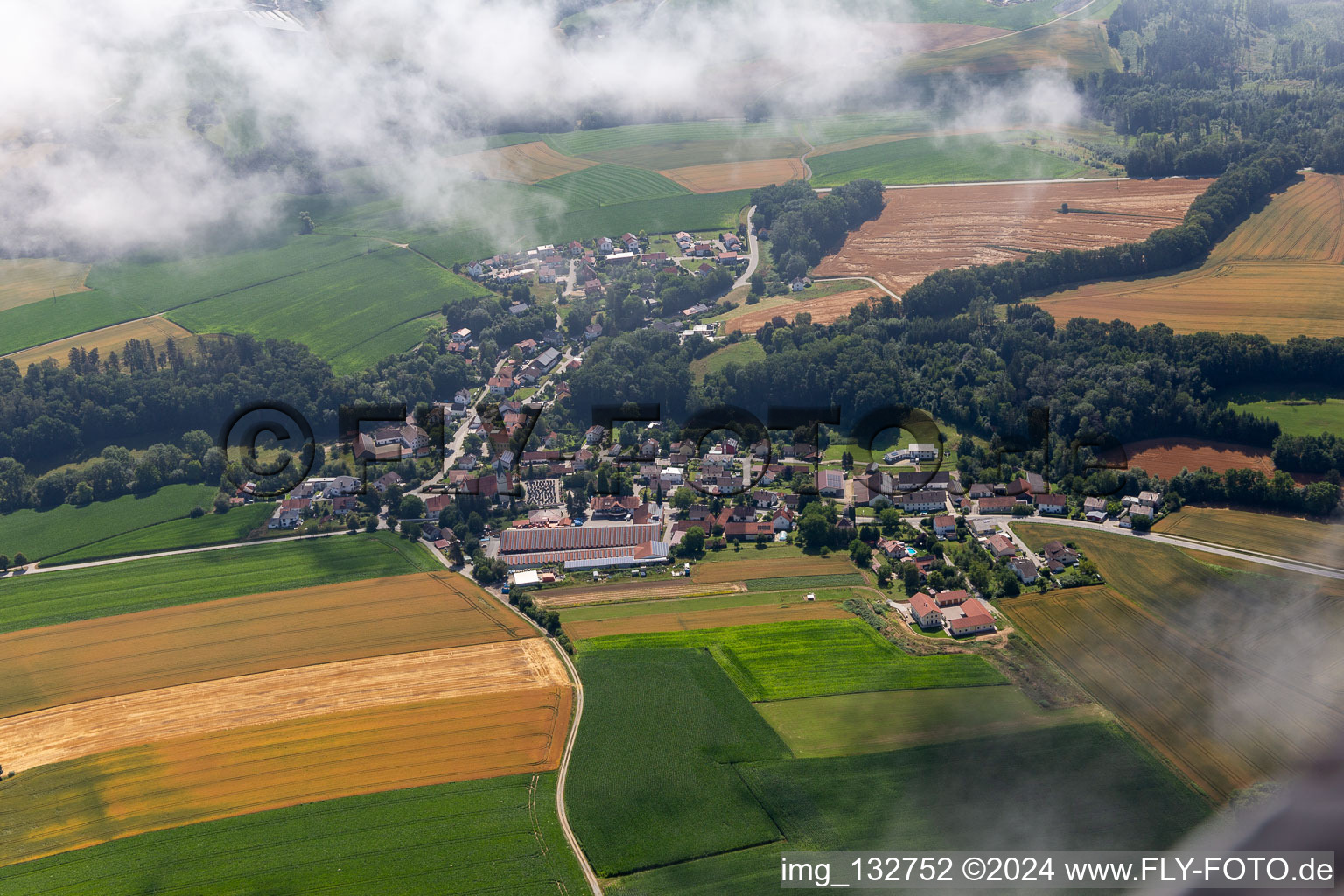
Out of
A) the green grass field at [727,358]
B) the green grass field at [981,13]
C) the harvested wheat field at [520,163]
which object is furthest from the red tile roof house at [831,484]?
the green grass field at [981,13]

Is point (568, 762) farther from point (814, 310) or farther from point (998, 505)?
point (814, 310)

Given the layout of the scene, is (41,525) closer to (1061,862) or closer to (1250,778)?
(1061,862)

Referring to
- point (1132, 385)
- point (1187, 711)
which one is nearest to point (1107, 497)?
point (1132, 385)

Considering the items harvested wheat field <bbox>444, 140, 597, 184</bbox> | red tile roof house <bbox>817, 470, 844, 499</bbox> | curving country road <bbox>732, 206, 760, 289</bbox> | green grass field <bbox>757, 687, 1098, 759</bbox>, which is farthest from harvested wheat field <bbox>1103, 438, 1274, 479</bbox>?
harvested wheat field <bbox>444, 140, 597, 184</bbox>

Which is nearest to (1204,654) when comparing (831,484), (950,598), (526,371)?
(950,598)

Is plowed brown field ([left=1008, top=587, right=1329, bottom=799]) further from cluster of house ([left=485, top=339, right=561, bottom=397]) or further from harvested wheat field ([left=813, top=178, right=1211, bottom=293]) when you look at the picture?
harvested wheat field ([left=813, top=178, right=1211, bottom=293])

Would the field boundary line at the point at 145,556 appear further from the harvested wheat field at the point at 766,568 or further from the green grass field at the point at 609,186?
the green grass field at the point at 609,186
